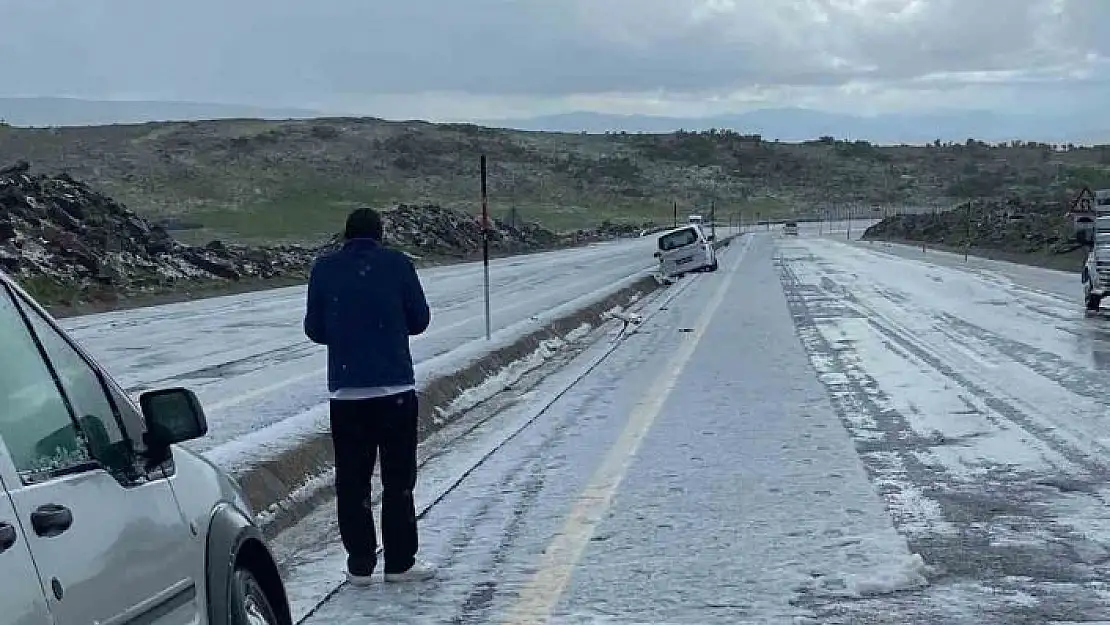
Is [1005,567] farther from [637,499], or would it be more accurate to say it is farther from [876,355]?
[876,355]

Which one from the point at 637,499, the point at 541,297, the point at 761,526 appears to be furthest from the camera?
the point at 541,297

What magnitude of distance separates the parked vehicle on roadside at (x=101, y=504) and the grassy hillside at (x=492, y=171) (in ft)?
217

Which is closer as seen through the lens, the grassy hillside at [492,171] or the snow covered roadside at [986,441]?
the snow covered roadside at [986,441]

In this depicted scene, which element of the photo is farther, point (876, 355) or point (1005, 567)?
point (876, 355)

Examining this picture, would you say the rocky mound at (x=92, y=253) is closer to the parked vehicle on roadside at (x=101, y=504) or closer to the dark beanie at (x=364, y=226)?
the dark beanie at (x=364, y=226)

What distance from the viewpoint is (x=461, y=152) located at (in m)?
143

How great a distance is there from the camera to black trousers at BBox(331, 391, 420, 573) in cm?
750

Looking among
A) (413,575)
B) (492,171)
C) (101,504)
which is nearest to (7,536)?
(101,504)

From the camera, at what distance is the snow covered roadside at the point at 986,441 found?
715 cm

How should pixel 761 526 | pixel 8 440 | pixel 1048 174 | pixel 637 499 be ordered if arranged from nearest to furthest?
1. pixel 8 440
2. pixel 761 526
3. pixel 637 499
4. pixel 1048 174

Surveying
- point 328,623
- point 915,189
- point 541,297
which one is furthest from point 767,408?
point 915,189

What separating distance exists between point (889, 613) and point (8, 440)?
4.20 m

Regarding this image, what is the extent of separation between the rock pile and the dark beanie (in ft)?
86.4

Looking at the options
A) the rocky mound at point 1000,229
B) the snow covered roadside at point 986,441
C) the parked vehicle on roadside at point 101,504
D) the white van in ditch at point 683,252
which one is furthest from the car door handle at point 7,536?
the rocky mound at point 1000,229
